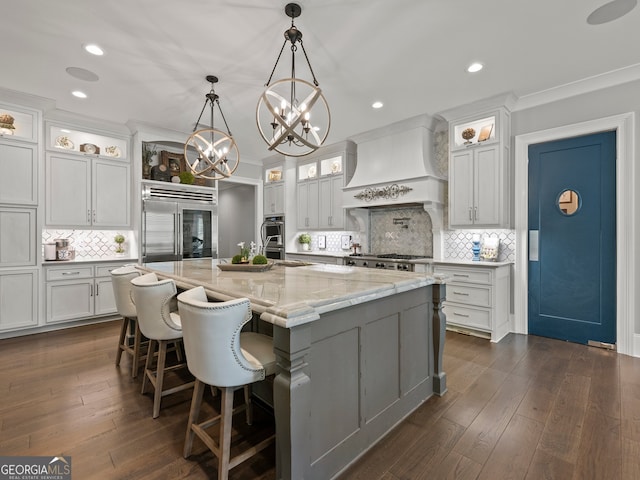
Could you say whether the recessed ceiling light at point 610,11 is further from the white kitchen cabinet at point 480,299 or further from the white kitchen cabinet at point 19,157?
the white kitchen cabinet at point 19,157

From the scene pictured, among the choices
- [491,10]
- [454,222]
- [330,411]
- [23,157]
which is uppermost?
[491,10]

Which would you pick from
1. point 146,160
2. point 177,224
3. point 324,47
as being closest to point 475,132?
point 324,47

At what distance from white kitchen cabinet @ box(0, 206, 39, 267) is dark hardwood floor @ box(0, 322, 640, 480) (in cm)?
143

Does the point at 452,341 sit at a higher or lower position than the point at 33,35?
lower

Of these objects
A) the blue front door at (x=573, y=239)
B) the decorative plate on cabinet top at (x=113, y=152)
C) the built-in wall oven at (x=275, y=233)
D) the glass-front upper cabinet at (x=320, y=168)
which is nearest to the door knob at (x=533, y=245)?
the blue front door at (x=573, y=239)

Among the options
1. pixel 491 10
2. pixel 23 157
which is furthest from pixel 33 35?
pixel 491 10

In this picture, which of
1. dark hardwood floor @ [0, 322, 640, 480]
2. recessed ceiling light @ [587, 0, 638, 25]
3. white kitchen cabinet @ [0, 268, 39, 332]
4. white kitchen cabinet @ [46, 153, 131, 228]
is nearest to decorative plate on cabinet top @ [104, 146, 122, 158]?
white kitchen cabinet @ [46, 153, 131, 228]

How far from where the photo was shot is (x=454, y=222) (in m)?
4.21

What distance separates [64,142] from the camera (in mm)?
4512

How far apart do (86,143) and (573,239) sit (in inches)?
272

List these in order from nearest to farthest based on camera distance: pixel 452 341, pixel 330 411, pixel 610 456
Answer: pixel 330 411, pixel 610 456, pixel 452 341

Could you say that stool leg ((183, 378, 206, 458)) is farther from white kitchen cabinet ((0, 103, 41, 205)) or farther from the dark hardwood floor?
white kitchen cabinet ((0, 103, 41, 205))

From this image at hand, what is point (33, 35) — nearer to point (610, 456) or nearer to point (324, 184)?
point (324, 184)

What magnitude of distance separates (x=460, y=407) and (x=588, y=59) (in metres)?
3.55
